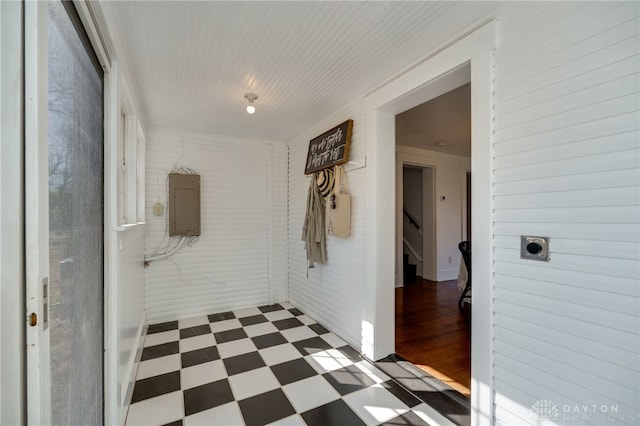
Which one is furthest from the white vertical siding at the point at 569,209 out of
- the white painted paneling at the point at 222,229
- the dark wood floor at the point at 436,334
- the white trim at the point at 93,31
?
the white painted paneling at the point at 222,229

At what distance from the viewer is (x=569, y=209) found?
1.14 meters

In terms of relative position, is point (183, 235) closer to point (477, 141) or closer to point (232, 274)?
point (232, 274)

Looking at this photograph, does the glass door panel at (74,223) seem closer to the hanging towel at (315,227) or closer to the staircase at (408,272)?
the hanging towel at (315,227)

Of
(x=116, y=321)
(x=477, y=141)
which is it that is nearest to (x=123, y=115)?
(x=116, y=321)

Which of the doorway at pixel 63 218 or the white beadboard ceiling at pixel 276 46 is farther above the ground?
the white beadboard ceiling at pixel 276 46

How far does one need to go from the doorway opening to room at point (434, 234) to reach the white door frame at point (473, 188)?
0.45 meters

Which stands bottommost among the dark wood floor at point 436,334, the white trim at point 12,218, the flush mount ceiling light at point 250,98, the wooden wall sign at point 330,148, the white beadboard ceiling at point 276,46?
the dark wood floor at point 436,334

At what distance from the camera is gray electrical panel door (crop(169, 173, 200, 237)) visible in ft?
10.3

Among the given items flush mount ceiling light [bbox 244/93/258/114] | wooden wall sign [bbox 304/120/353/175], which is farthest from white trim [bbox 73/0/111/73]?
wooden wall sign [bbox 304/120/353/175]

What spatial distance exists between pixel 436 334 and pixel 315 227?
172cm

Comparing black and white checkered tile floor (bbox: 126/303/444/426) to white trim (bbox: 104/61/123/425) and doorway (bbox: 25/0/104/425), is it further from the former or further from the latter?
doorway (bbox: 25/0/104/425)

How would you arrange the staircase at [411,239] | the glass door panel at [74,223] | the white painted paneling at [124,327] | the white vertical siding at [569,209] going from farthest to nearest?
the staircase at [411,239] → the white painted paneling at [124,327] → the white vertical siding at [569,209] → the glass door panel at [74,223]

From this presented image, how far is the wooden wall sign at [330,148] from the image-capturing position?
8.36ft

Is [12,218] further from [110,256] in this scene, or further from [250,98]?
[250,98]
